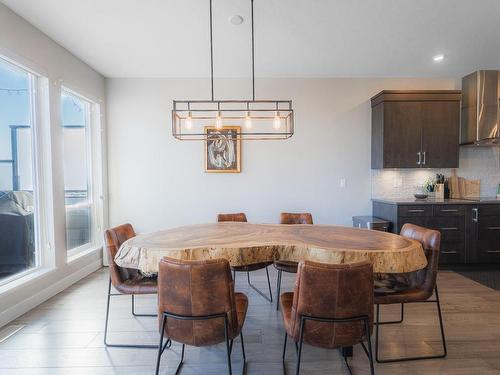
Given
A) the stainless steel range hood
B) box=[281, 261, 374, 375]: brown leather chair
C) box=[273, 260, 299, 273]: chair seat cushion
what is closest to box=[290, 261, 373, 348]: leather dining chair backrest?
box=[281, 261, 374, 375]: brown leather chair

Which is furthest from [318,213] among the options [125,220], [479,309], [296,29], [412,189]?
[125,220]

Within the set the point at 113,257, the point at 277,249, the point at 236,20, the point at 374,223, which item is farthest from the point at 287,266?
the point at 236,20

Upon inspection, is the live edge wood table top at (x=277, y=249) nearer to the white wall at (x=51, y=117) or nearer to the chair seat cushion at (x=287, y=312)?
the chair seat cushion at (x=287, y=312)

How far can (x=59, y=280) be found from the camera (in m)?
3.14

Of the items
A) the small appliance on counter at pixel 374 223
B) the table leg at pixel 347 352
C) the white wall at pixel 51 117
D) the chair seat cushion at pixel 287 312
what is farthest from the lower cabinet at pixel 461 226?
the white wall at pixel 51 117

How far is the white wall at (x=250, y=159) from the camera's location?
4.13m

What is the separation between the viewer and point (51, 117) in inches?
119

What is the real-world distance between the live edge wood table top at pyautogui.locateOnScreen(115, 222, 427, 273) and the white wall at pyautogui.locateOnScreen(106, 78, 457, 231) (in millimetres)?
1964

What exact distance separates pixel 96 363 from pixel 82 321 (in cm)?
71

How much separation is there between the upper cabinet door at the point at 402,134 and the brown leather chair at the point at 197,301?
10.9 ft

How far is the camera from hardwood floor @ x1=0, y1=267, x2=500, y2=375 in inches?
74.5

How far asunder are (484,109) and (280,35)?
3.11m

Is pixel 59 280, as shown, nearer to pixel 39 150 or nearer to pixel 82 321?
pixel 82 321

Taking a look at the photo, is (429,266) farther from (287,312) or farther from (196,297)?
(196,297)
